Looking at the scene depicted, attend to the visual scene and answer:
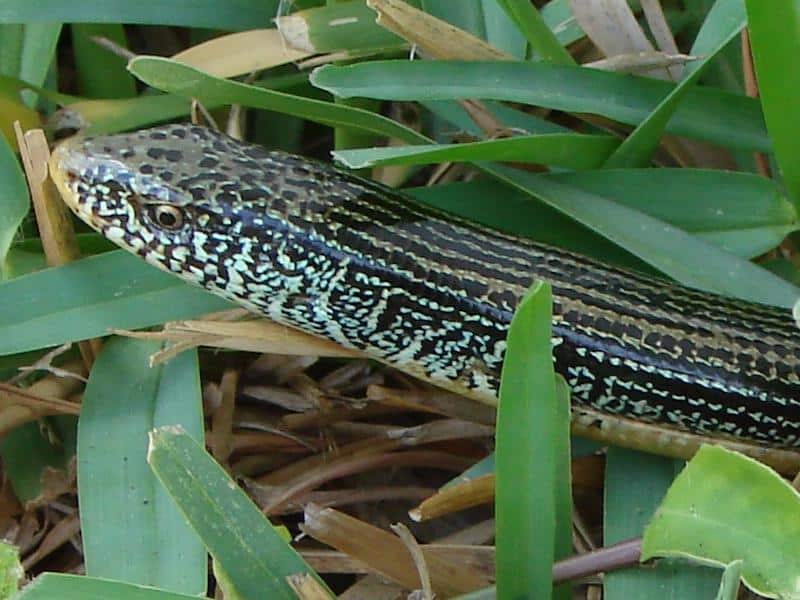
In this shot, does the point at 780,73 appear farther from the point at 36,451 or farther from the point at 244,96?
the point at 36,451

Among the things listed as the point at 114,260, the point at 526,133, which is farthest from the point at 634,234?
the point at 114,260

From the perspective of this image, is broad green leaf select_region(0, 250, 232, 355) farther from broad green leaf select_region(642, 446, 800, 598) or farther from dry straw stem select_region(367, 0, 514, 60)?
broad green leaf select_region(642, 446, 800, 598)

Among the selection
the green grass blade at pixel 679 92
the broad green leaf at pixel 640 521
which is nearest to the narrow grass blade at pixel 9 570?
the broad green leaf at pixel 640 521

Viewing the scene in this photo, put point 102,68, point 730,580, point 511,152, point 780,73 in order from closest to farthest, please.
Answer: point 730,580 < point 780,73 < point 511,152 < point 102,68

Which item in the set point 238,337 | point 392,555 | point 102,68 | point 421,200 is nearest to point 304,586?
point 392,555

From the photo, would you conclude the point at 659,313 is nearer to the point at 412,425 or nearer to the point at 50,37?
the point at 412,425

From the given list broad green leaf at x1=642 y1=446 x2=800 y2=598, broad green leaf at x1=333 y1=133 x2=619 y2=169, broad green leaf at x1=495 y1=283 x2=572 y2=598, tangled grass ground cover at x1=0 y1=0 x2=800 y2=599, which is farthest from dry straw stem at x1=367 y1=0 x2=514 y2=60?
broad green leaf at x1=642 y1=446 x2=800 y2=598
